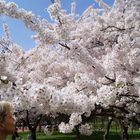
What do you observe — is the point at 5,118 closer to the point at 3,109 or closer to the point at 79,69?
the point at 3,109

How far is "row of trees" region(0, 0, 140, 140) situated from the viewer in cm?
745

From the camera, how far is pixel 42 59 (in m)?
16.2

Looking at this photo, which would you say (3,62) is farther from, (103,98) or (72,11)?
(72,11)

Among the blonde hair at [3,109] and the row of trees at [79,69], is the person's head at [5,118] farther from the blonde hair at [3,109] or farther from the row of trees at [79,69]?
the row of trees at [79,69]

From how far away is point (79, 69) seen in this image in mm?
12828

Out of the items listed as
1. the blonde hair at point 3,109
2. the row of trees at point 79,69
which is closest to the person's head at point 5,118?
the blonde hair at point 3,109

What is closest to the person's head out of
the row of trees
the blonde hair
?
the blonde hair

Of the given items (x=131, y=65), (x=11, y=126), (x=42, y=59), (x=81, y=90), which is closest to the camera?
(x=11, y=126)

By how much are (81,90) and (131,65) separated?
5.78 ft

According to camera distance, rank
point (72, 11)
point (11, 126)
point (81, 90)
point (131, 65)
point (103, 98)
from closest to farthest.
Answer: point (11, 126) < point (103, 98) < point (81, 90) < point (131, 65) < point (72, 11)

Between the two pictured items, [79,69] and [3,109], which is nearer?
[3,109]

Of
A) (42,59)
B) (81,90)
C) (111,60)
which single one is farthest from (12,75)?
(42,59)

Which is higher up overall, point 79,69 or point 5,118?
point 79,69

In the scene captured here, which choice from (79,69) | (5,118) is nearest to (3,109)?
(5,118)
